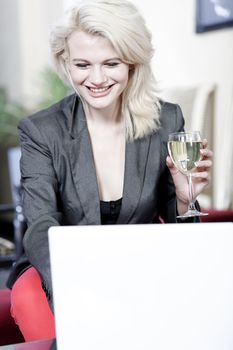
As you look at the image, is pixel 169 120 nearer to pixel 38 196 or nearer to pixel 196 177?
pixel 196 177

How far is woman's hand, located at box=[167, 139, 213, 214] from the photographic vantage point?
147 cm

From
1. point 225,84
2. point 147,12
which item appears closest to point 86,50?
point 225,84

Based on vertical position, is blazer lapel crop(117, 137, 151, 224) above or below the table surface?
above

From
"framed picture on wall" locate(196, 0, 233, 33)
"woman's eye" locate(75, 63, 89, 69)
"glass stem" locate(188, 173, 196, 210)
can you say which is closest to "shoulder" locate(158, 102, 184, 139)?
"glass stem" locate(188, 173, 196, 210)

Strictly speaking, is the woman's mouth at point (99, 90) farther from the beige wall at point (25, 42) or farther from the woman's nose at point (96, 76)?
the beige wall at point (25, 42)

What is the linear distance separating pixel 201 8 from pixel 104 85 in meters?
2.19

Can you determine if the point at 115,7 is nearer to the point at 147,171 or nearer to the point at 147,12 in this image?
the point at 147,171

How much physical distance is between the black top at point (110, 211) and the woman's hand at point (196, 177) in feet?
0.54

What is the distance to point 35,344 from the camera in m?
1.08

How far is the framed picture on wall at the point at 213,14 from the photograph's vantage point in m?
3.38

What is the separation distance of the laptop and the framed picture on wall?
8.93 ft

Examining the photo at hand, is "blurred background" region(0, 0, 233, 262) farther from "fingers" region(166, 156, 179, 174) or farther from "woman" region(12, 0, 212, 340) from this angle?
"fingers" region(166, 156, 179, 174)

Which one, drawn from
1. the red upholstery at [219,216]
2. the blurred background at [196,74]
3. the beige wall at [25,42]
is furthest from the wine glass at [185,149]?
the beige wall at [25,42]

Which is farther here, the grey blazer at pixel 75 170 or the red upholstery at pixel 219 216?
the red upholstery at pixel 219 216
